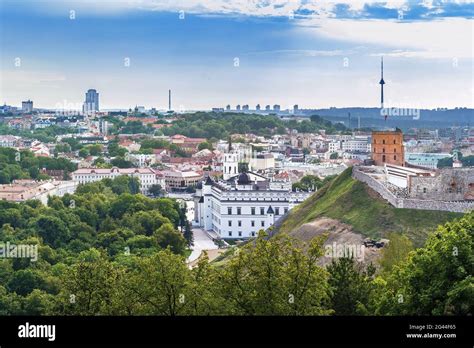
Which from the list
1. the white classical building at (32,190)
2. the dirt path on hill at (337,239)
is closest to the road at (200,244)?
the dirt path on hill at (337,239)

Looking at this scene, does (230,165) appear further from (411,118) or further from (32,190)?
(411,118)

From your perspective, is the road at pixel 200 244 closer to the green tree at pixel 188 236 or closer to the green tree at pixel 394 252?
the green tree at pixel 188 236

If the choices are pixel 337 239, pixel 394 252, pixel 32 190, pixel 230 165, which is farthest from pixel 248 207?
pixel 394 252

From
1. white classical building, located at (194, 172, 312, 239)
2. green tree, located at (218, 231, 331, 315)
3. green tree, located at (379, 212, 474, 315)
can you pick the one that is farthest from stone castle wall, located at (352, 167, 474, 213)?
white classical building, located at (194, 172, 312, 239)

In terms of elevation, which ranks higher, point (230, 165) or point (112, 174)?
point (230, 165)

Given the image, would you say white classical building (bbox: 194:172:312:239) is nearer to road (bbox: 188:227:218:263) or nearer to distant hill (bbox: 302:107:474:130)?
road (bbox: 188:227:218:263)
